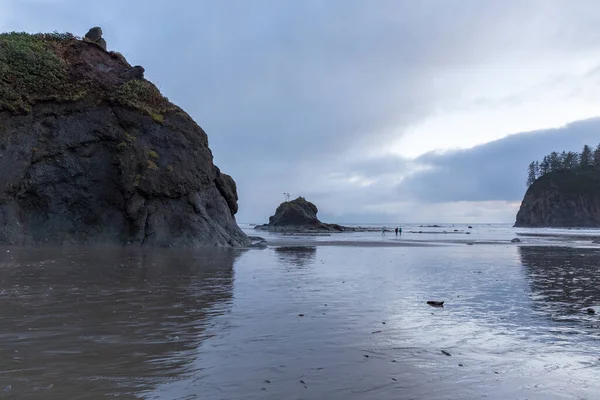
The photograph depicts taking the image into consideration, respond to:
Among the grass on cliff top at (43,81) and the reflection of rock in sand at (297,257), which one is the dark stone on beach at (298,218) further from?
the reflection of rock in sand at (297,257)

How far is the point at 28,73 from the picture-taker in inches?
1330

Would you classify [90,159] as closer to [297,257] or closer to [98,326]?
[297,257]

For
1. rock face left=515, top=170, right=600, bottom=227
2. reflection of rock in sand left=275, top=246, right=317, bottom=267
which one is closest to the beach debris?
reflection of rock in sand left=275, top=246, right=317, bottom=267

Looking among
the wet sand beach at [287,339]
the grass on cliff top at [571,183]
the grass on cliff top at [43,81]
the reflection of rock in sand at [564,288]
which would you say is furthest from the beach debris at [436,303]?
the grass on cliff top at [571,183]

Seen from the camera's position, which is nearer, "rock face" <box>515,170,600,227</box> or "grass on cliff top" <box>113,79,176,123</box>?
"grass on cliff top" <box>113,79,176,123</box>

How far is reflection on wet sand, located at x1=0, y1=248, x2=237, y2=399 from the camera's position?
19.3ft

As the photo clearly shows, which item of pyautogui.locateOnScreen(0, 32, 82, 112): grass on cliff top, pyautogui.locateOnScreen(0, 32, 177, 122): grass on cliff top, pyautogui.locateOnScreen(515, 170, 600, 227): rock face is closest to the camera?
pyautogui.locateOnScreen(0, 32, 82, 112): grass on cliff top

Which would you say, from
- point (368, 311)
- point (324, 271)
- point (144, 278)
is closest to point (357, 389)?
point (368, 311)

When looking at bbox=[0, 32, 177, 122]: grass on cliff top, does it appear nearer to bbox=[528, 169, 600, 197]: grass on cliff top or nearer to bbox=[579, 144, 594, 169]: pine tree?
bbox=[528, 169, 600, 197]: grass on cliff top

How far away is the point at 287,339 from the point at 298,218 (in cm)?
11485

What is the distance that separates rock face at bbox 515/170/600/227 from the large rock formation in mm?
186534

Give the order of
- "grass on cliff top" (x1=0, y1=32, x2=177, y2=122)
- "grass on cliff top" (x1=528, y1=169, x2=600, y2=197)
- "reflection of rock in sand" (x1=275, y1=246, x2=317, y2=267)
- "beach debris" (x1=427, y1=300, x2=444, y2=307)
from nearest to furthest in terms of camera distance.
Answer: "beach debris" (x1=427, y1=300, x2=444, y2=307) < "reflection of rock in sand" (x1=275, y1=246, x2=317, y2=267) < "grass on cliff top" (x1=0, y1=32, x2=177, y2=122) < "grass on cliff top" (x1=528, y1=169, x2=600, y2=197)

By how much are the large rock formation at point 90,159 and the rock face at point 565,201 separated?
186534 millimetres

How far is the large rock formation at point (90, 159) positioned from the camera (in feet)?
104
